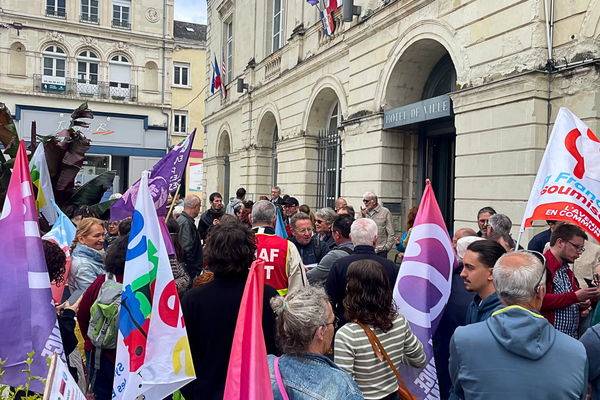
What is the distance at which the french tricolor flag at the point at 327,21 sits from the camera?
A: 472 inches

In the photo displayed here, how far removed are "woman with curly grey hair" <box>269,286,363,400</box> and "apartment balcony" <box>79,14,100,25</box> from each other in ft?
106

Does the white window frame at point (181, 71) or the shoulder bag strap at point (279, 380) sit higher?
the white window frame at point (181, 71)

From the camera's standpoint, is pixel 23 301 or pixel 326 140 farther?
pixel 326 140

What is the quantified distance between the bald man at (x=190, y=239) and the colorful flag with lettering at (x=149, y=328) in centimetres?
375

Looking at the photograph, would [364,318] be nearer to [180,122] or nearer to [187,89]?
[180,122]

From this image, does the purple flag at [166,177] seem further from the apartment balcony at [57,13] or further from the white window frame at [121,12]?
the white window frame at [121,12]

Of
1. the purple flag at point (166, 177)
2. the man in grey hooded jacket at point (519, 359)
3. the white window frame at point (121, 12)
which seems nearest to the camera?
the man in grey hooded jacket at point (519, 359)

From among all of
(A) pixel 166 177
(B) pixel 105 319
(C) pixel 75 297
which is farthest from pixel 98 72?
(B) pixel 105 319

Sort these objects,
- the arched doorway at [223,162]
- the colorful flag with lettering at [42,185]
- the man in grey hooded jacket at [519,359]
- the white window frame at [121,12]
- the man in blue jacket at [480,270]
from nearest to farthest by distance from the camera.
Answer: the man in grey hooded jacket at [519,359]
the man in blue jacket at [480,270]
the colorful flag with lettering at [42,185]
the arched doorway at [223,162]
the white window frame at [121,12]

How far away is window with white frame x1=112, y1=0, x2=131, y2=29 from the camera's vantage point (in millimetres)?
30859

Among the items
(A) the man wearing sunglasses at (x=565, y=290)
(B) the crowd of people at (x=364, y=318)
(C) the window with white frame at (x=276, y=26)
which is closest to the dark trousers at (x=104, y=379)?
(B) the crowd of people at (x=364, y=318)

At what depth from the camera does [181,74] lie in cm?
3438

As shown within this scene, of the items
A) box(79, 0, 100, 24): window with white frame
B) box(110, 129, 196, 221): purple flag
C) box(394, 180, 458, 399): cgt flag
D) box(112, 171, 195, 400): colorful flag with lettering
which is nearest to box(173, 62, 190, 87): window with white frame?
box(79, 0, 100, 24): window with white frame

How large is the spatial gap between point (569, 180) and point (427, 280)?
134 centimetres
